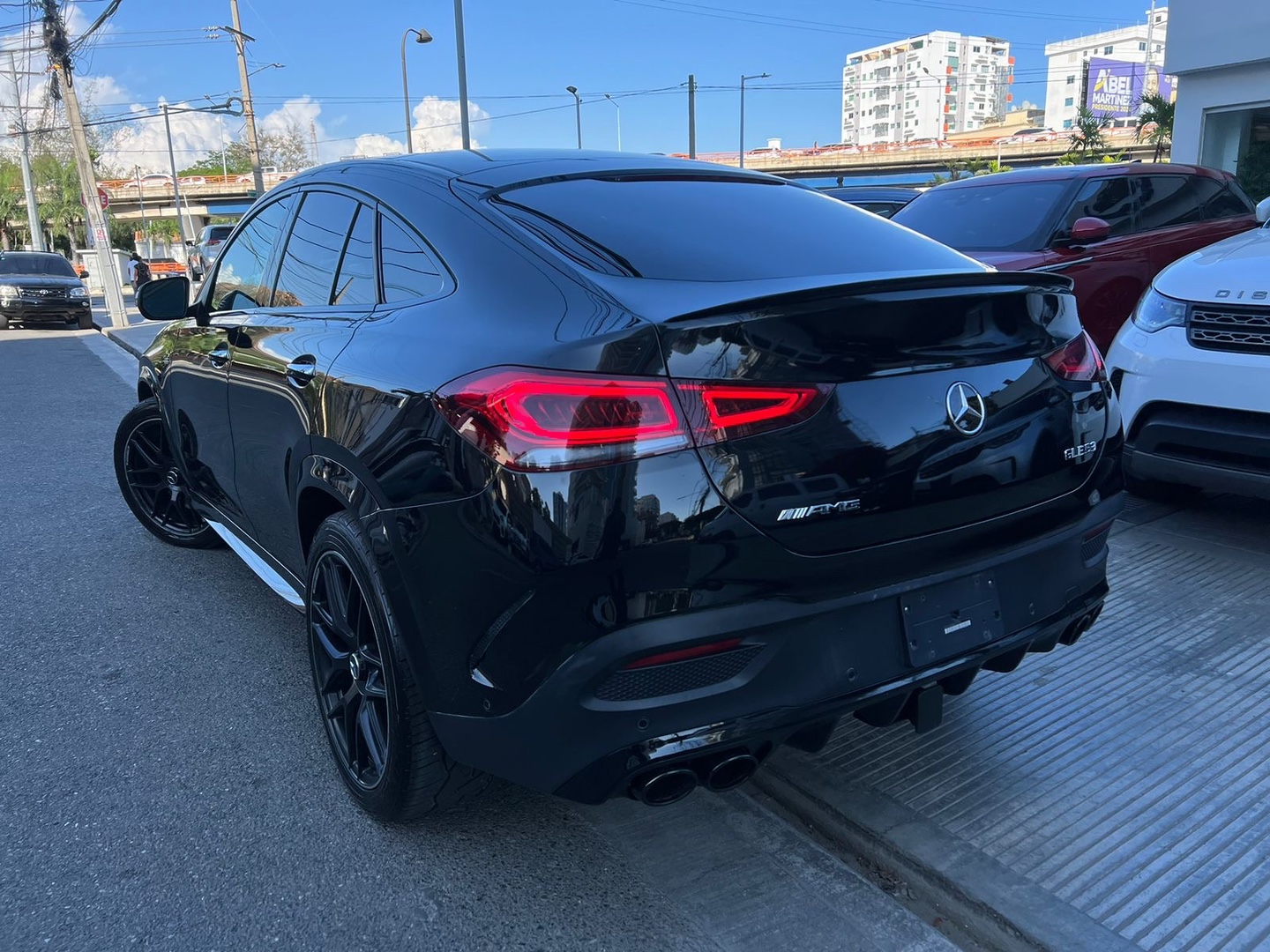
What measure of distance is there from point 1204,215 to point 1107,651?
206 inches

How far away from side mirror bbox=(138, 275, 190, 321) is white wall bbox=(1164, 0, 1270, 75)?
13811mm

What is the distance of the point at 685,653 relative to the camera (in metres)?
1.84

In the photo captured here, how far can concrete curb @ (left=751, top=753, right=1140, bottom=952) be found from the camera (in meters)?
2.09

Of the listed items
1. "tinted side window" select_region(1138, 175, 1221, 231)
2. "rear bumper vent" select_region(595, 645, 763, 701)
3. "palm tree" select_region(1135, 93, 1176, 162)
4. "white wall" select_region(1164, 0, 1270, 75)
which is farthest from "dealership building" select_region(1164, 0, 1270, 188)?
"rear bumper vent" select_region(595, 645, 763, 701)

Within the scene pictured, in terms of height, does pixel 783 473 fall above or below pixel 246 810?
above

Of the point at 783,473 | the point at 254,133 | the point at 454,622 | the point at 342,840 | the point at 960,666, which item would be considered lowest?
the point at 342,840

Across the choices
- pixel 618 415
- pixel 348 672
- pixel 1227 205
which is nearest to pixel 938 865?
pixel 618 415

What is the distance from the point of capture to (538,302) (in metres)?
2.08

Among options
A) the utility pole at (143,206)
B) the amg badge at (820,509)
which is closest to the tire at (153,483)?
the amg badge at (820,509)

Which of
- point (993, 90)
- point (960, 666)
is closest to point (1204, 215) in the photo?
point (960, 666)

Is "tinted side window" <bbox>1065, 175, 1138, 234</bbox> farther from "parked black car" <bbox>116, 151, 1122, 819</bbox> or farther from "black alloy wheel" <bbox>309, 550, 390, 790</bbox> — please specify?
"black alloy wheel" <bbox>309, 550, 390, 790</bbox>

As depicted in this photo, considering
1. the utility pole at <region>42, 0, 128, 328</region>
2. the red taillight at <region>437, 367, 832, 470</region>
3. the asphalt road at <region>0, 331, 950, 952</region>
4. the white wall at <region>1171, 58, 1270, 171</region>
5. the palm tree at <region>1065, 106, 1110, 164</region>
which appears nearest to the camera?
the red taillight at <region>437, 367, 832, 470</region>

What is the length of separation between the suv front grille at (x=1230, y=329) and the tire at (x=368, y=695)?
11.4 ft

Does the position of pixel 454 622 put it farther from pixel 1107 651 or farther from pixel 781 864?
pixel 1107 651
